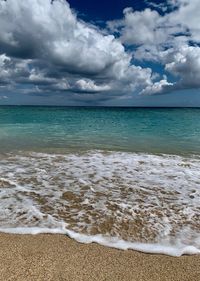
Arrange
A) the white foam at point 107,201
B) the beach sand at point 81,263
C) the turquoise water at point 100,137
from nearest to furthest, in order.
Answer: the beach sand at point 81,263, the white foam at point 107,201, the turquoise water at point 100,137

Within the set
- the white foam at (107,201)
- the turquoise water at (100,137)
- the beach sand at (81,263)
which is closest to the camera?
the beach sand at (81,263)

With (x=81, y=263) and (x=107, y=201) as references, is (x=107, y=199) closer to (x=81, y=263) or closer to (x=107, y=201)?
(x=107, y=201)

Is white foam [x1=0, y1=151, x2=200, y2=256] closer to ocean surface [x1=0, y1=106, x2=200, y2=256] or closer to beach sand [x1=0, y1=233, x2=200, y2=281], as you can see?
ocean surface [x1=0, y1=106, x2=200, y2=256]

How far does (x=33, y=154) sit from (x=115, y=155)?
390 cm

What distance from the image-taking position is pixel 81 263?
4.26 metres

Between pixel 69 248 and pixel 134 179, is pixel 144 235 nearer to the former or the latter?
pixel 69 248

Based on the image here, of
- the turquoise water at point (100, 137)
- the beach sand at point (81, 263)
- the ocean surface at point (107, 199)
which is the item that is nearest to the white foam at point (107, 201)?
the ocean surface at point (107, 199)

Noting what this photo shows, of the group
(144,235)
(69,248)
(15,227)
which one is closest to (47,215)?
(15,227)

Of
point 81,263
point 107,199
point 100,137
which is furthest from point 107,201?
point 100,137

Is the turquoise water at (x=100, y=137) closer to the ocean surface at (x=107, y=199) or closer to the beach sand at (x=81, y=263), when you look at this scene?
the ocean surface at (x=107, y=199)

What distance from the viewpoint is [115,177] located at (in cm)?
925

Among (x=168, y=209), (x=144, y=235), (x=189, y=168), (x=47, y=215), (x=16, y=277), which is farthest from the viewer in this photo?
(x=189, y=168)

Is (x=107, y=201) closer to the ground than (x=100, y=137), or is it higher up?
higher up

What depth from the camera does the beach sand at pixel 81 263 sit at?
13.0ft
